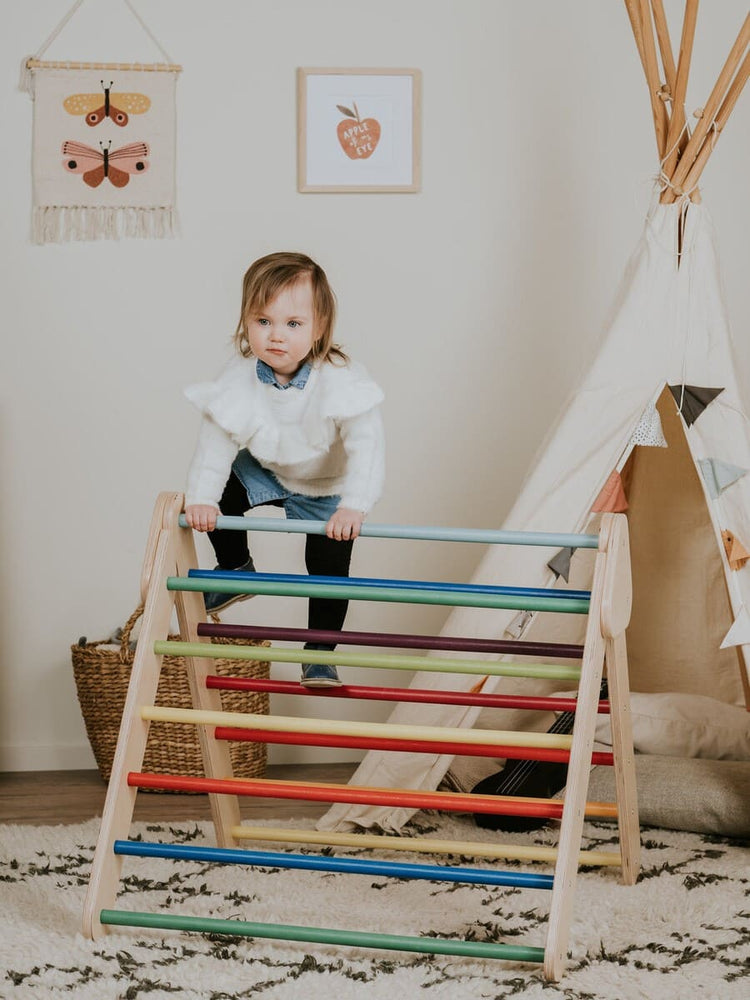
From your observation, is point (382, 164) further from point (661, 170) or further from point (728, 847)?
point (728, 847)

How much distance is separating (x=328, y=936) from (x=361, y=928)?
23 cm

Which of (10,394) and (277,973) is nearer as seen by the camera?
(277,973)

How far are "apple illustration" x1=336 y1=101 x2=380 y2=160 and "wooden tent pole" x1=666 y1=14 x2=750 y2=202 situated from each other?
0.93 meters

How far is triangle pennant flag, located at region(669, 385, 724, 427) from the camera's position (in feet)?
8.00

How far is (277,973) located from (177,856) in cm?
23

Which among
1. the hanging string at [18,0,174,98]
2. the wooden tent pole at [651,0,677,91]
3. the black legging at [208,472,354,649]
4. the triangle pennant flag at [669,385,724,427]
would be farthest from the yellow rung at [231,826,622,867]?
the hanging string at [18,0,174,98]

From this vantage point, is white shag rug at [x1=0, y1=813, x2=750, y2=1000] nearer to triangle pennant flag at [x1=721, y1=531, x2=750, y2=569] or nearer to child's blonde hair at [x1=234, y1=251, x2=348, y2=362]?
triangle pennant flag at [x1=721, y1=531, x2=750, y2=569]

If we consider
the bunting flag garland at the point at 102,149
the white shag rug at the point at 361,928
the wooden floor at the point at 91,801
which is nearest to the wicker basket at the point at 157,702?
the wooden floor at the point at 91,801

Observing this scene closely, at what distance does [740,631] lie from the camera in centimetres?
233

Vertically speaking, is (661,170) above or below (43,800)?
above

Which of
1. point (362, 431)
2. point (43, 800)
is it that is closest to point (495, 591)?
point (362, 431)

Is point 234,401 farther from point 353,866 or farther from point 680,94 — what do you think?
point 680,94

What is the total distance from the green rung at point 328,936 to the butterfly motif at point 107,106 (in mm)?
2128

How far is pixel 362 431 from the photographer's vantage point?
2.04m
